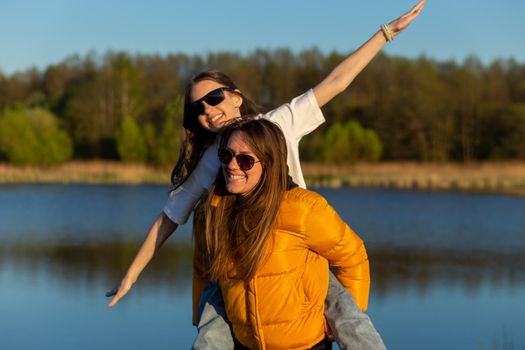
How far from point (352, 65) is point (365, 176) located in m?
22.2

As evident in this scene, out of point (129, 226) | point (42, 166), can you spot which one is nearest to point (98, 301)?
point (129, 226)

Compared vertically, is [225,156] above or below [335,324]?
above

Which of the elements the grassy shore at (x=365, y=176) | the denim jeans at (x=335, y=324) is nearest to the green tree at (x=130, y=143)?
the grassy shore at (x=365, y=176)

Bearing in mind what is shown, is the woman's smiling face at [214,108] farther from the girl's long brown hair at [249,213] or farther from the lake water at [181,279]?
the lake water at [181,279]

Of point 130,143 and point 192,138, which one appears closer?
point 192,138

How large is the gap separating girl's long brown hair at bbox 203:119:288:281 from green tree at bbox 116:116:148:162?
30.5 metres

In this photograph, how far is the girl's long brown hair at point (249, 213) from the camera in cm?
223

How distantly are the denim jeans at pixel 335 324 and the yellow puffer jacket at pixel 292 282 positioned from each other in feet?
0.13

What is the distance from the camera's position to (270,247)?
2.25 metres

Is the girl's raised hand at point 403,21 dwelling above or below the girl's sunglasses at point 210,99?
above

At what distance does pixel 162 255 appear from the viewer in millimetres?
9336

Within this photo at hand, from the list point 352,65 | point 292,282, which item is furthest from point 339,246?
point 352,65

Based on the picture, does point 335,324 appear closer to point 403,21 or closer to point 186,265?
point 403,21

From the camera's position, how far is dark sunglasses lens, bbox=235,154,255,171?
7.54ft
